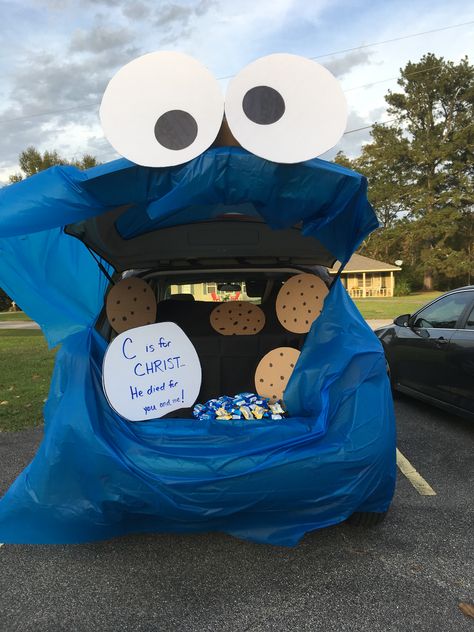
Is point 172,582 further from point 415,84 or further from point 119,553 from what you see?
point 415,84

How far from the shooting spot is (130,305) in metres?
3.29

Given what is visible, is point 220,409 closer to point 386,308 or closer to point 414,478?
point 414,478

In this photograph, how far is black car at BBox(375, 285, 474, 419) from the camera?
415 cm

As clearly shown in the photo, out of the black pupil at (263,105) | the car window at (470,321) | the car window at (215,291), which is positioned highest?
the black pupil at (263,105)

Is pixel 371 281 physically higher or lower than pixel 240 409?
lower

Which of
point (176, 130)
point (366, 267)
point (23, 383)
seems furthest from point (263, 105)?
point (366, 267)

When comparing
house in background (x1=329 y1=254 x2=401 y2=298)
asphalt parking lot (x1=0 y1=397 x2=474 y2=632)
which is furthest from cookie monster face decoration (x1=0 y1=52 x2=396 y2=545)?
house in background (x1=329 y1=254 x2=401 y2=298)

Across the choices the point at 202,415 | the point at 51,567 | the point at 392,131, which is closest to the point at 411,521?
the point at 202,415

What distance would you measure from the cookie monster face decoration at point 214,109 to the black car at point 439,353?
8.96 feet

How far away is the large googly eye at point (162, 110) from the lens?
211 cm

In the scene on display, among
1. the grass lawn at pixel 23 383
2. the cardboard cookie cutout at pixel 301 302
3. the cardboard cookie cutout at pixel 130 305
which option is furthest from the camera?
the grass lawn at pixel 23 383

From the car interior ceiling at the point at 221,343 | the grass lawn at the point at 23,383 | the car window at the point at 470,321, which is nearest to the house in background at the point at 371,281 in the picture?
the grass lawn at the point at 23,383

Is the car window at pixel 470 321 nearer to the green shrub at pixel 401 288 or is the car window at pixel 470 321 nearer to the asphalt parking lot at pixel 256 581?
→ the asphalt parking lot at pixel 256 581

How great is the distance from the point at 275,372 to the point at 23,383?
4777 millimetres
